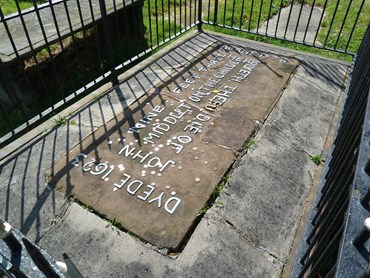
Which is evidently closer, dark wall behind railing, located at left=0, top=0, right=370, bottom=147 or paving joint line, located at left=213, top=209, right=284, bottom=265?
paving joint line, located at left=213, top=209, right=284, bottom=265

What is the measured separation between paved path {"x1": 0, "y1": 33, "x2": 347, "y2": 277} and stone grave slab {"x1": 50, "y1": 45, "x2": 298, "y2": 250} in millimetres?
116

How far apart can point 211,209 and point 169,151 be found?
2.46 ft

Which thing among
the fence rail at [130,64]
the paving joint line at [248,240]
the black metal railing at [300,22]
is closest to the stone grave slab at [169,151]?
the paving joint line at [248,240]

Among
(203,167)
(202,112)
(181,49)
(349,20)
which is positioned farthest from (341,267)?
(349,20)

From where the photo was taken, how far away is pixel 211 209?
244cm

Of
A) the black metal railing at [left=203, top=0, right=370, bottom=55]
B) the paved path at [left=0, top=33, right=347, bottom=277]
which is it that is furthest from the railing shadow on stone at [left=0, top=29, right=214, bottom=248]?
the black metal railing at [left=203, top=0, right=370, bottom=55]

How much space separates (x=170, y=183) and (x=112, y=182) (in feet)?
1.62

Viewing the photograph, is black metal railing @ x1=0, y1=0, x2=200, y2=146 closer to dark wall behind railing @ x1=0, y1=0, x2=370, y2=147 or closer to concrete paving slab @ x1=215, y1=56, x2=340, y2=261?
dark wall behind railing @ x1=0, y1=0, x2=370, y2=147

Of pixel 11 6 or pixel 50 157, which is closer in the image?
pixel 50 157

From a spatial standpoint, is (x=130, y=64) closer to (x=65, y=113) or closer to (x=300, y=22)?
(x=65, y=113)

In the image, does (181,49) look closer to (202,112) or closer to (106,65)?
(106,65)

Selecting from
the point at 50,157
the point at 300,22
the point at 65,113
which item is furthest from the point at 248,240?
the point at 300,22

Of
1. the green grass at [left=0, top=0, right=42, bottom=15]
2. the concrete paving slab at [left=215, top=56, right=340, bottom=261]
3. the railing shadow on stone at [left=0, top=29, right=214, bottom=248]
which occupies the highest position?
the railing shadow on stone at [left=0, top=29, right=214, bottom=248]

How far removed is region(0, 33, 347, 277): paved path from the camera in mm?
2117
